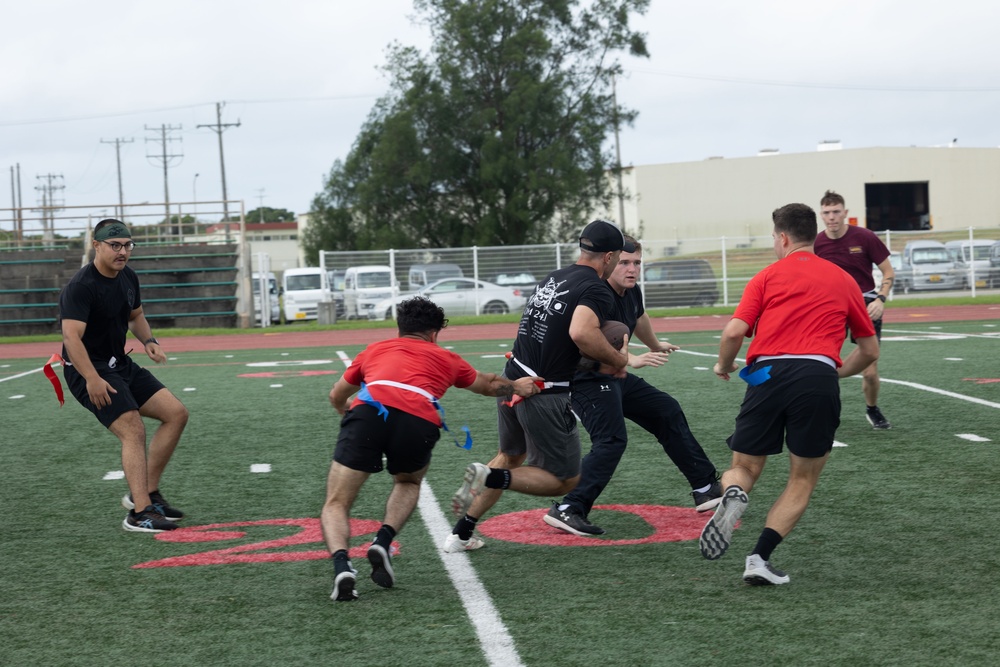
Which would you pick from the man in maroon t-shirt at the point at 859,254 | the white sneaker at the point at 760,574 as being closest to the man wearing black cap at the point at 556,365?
the white sneaker at the point at 760,574

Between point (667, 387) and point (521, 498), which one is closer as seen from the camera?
point (521, 498)

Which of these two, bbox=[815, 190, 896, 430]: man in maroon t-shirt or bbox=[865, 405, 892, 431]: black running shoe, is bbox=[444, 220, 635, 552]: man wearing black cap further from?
bbox=[865, 405, 892, 431]: black running shoe

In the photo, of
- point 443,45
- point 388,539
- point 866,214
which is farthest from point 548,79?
point 388,539

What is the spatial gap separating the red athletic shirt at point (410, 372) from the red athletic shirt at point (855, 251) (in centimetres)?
525

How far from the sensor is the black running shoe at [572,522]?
641 centimetres

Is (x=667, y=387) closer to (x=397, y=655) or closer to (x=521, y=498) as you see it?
(x=521, y=498)

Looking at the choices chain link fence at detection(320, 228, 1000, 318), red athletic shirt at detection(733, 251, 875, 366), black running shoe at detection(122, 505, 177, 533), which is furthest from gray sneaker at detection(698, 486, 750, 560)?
chain link fence at detection(320, 228, 1000, 318)

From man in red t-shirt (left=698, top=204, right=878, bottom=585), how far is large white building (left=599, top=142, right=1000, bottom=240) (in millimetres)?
56560

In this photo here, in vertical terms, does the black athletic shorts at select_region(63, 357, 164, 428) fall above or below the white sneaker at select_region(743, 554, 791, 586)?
above

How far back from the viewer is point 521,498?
7633 millimetres

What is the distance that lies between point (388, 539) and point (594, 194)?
39.4 metres

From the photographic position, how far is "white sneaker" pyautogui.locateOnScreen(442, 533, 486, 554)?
239 inches

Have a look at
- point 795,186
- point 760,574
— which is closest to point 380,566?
point 760,574

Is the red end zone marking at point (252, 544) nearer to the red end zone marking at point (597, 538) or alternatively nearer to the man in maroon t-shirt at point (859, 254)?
the red end zone marking at point (597, 538)
